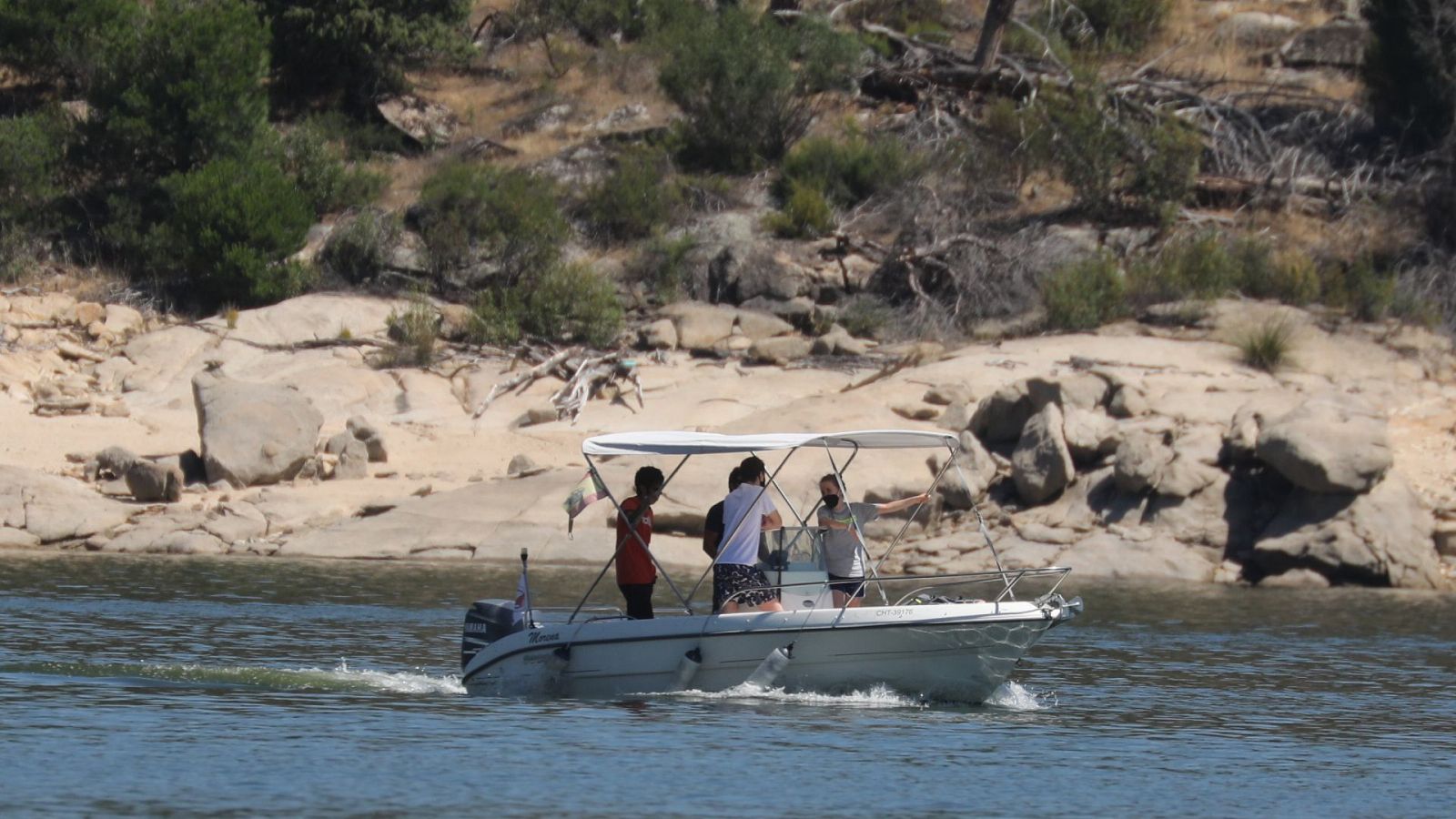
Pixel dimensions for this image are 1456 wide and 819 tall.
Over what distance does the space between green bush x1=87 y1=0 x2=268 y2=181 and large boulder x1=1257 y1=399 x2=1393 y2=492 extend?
2255 centimetres

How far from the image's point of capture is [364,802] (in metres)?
10.4

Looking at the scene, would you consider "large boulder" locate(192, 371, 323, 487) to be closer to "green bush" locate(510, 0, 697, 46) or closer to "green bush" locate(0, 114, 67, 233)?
"green bush" locate(0, 114, 67, 233)

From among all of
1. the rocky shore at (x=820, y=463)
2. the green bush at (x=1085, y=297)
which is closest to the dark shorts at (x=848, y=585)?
the rocky shore at (x=820, y=463)

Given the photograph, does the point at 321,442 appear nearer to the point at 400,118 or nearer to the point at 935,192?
the point at 935,192

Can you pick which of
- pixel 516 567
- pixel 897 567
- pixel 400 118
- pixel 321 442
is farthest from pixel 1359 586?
pixel 400 118

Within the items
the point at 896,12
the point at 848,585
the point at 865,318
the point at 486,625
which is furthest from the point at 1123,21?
the point at 486,625

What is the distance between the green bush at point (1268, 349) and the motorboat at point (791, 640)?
50.7 feet

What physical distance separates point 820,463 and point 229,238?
15.1 metres

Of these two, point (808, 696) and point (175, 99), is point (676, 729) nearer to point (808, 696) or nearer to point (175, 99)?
point (808, 696)

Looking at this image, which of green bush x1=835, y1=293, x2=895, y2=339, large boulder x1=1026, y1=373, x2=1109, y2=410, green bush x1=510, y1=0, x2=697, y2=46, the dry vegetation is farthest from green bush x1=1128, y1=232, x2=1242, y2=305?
green bush x1=510, y1=0, x2=697, y2=46

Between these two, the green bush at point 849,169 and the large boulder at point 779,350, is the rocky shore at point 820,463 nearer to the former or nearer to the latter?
the large boulder at point 779,350

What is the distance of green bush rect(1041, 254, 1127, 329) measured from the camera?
31.1m

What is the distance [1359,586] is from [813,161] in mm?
18831

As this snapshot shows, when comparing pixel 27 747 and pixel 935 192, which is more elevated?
pixel 935 192
